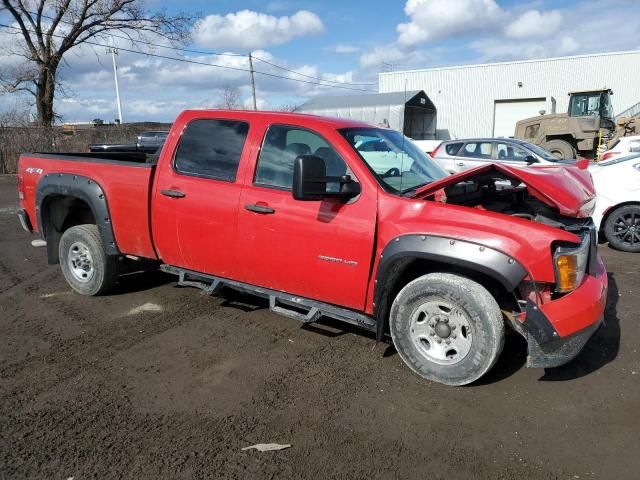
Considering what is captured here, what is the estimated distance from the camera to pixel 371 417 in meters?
3.16

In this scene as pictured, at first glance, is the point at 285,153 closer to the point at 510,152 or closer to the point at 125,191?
the point at 125,191

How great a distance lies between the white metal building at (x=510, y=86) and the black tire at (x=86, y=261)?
3703 cm

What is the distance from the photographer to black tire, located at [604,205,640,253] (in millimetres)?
7309

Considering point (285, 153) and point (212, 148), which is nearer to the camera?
point (285, 153)

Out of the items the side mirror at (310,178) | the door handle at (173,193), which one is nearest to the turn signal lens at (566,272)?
the side mirror at (310,178)

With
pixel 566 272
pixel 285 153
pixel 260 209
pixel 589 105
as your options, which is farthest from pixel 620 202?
pixel 589 105

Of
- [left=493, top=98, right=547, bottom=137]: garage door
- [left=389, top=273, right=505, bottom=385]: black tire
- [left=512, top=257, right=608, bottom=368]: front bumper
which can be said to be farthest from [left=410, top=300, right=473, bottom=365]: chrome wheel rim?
[left=493, top=98, right=547, bottom=137]: garage door

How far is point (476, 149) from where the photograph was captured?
482 inches

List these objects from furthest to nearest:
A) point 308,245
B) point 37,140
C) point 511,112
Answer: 1. point 511,112
2. point 37,140
3. point 308,245

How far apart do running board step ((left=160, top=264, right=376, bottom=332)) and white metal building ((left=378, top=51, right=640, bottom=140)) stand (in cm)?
3706

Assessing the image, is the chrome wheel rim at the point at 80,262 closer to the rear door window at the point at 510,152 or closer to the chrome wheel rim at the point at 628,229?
the chrome wheel rim at the point at 628,229

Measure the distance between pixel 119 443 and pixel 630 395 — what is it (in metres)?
3.31

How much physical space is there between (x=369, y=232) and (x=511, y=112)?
41.2 metres

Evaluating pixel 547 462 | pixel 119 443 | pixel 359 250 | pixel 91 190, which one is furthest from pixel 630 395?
pixel 91 190
